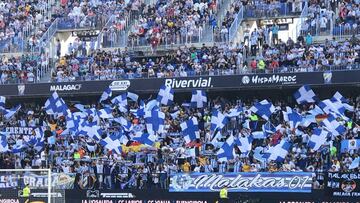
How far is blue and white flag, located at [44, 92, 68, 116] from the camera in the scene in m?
42.7

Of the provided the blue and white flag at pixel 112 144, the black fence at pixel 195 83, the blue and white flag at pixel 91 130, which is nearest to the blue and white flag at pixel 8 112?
the black fence at pixel 195 83

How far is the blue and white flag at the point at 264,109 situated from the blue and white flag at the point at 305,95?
1.88 metres

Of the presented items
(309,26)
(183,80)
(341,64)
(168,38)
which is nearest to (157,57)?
(168,38)

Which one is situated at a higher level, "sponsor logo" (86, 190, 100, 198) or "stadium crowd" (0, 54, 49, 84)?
"stadium crowd" (0, 54, 49, 84)

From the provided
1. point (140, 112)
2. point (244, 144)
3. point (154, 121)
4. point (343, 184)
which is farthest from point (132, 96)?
point (343, 184)

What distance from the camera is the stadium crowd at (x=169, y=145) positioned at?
3550cm

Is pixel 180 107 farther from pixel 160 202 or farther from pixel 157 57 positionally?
pixel 160 202

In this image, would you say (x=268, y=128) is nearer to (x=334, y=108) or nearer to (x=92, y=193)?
(x=334, y=108)

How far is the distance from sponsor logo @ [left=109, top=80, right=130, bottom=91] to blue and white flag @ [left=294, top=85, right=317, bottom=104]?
829 cm

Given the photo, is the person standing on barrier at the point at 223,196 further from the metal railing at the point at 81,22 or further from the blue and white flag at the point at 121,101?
the metal railing at the point at 81,22

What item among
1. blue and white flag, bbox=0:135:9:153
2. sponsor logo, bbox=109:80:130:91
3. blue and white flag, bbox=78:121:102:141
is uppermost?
sponsor logo, bbox=109:80:130:91

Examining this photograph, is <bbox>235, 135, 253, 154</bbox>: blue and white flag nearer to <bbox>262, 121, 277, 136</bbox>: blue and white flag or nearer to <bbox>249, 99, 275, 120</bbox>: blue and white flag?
<bbox>262, 121, 277, 136</bbox>: blue and white flag

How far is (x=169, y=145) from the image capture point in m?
39.4

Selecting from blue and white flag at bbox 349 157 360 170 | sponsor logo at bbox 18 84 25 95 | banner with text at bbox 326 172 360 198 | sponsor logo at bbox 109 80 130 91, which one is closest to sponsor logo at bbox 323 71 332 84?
blue and white flag at bbox 349 157 360 170
